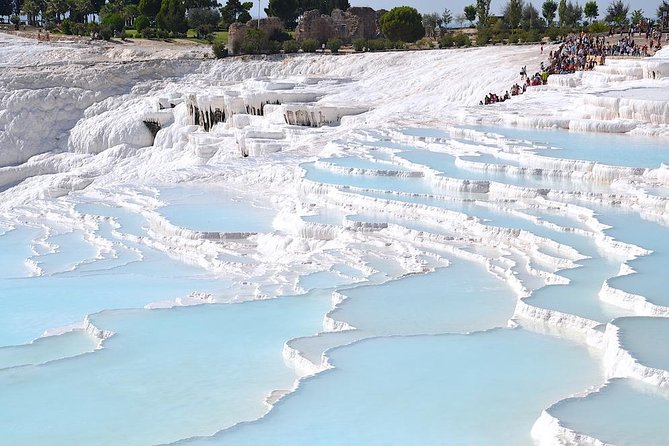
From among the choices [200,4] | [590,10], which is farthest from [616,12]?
[200,4]

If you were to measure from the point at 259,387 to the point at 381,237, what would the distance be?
3.56m

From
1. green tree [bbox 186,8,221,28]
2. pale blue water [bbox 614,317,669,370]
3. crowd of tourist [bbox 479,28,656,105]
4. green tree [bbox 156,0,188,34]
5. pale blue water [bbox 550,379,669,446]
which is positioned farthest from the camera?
green tree [bbox 186,8,221,28]

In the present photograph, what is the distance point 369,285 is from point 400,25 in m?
23.2

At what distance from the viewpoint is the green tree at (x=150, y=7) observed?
36062mm

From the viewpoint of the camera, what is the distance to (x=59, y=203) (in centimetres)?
1248

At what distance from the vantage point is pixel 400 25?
2894 cm

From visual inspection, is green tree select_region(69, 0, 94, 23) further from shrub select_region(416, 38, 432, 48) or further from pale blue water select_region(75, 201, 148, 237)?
pale blue water select_region(75, 201, 148, 237)

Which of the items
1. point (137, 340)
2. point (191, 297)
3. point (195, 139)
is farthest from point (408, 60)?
point (137, 340)

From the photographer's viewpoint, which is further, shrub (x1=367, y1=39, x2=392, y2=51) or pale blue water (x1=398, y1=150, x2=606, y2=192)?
shrub (x1=367, y1=39, x2=392, y2=51)

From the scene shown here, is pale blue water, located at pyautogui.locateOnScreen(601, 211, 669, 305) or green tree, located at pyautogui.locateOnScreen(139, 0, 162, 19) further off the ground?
green tree, located at pyautogui.locateOnScreen(139, 0, 162, 19)

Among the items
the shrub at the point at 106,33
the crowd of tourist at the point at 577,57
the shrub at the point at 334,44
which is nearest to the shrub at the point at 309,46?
the shrub at the point at 334,44

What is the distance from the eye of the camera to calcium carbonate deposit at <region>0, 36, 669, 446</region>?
430cm

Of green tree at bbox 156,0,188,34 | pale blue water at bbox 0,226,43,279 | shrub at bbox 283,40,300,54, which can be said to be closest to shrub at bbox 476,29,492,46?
shrub at bbox 283,40,300,54

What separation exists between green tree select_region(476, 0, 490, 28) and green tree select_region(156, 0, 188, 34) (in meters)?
9.04
